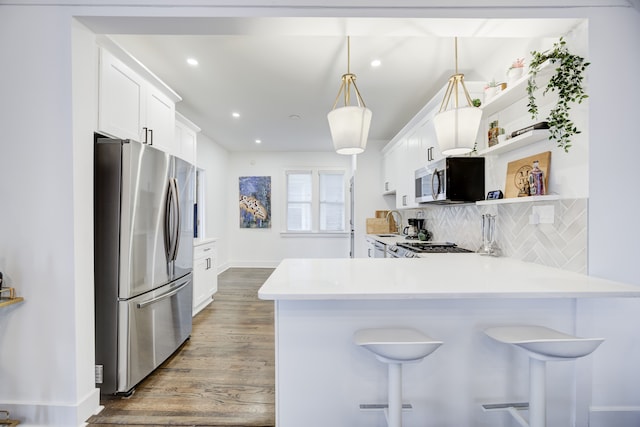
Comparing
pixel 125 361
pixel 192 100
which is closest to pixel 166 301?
pixel 125 361

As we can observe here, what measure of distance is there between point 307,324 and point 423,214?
11.1 ft

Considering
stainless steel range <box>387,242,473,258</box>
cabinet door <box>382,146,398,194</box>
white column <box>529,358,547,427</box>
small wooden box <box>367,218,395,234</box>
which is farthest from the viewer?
small wooden box <box>367,218,395,234</box>

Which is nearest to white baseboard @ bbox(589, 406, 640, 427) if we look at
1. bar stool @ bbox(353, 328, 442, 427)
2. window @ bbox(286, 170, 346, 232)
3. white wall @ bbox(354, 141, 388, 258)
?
bar stool @ bbox(353, 328, 442, 427)

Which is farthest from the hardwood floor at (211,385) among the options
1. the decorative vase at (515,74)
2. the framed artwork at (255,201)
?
the framed artwork at (255,201)

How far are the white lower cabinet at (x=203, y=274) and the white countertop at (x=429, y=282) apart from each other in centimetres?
204

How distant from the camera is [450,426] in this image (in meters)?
1.59

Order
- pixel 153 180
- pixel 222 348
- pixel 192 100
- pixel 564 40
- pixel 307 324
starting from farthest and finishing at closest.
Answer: pixel 192 100, pixel 222 348, pixel 153 180, pixel 564 40, pixel 307 324

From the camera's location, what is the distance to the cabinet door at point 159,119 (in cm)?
265

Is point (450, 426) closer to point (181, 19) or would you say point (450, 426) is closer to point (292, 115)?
point (181, 19)

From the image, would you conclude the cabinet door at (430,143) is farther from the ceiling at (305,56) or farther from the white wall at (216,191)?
the white wall at (216,191)

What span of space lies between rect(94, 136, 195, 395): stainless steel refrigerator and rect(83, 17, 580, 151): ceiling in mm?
872

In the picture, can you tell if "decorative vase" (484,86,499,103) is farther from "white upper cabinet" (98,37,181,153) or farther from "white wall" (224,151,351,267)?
"white wall" (224,151,351,267)

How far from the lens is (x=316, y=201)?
680cm

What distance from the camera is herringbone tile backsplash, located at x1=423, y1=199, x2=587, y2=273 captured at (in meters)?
1.73
